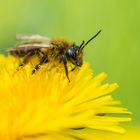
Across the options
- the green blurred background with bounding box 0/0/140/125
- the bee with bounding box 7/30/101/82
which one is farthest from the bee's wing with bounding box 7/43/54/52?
the green blurred background with bounding box 0/0/140/125

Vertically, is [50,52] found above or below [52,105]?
above

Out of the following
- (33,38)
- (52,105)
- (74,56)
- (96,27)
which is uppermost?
(96,27)

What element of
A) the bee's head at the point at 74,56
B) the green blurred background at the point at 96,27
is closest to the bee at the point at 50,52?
the bee's head at the point at 74,56

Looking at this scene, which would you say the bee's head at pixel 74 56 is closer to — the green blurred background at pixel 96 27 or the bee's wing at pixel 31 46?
the bee's wing at pixel 31 46

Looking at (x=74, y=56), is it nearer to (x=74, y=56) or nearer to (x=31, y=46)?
(x=74, y=56)

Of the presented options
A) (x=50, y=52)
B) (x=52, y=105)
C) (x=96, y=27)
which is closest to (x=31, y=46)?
(x=50, y=52)

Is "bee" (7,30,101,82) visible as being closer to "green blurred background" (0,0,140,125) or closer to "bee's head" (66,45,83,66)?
"bee's head" (66,45,83,66)

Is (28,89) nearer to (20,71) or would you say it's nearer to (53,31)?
(20,71)
